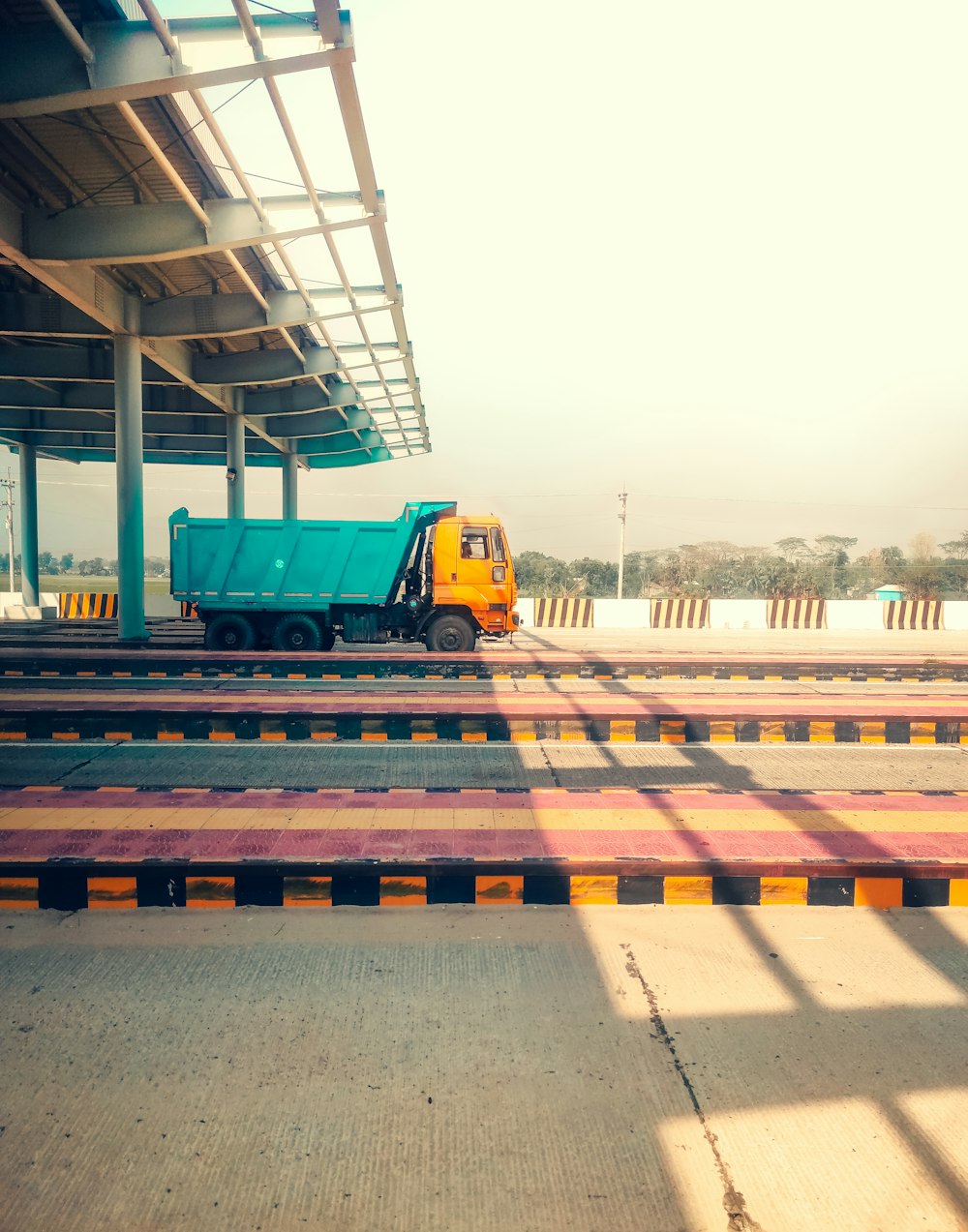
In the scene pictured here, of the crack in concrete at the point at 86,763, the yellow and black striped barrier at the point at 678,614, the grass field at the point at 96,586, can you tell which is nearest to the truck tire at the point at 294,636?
the crack in concrete at the point at 86,763

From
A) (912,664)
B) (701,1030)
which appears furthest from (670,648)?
(701,1030)

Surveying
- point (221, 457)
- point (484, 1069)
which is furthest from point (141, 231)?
point (221, 457)

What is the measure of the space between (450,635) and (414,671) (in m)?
1.78

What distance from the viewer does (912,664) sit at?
14.3 metres

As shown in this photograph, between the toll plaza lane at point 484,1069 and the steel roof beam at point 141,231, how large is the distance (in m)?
11.7

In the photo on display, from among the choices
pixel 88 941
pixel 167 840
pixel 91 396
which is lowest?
pixel 88 941

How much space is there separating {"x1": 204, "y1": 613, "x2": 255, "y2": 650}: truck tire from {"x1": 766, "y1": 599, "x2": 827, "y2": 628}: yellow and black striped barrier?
17999mm

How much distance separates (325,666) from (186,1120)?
10.5 meters

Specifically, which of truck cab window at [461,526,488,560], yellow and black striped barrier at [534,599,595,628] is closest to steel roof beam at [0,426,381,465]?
yellow and black striped barrier at [534,599,595,628]

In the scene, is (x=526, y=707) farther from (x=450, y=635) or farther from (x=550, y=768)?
(x=450, y=635)

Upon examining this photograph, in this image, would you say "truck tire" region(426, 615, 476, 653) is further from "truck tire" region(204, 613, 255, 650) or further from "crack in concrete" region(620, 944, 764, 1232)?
"crack in concrete" region(620, 944, 764, 1232)

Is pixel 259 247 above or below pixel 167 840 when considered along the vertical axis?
above

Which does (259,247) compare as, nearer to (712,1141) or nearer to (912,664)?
(912,664)

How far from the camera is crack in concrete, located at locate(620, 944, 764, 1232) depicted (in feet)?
7.96
